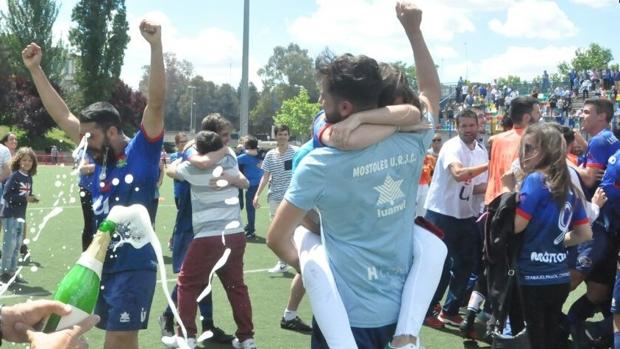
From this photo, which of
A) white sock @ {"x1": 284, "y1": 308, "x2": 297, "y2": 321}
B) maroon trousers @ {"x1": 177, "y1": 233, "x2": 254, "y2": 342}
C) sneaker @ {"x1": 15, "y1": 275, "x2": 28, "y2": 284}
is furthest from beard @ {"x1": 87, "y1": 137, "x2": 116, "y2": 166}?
sneaker @ {"x1": 15, "y1": 275, "x2": 28, "y2": 284}

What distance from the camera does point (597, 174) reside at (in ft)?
21.7

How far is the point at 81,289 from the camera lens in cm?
Answer: 236

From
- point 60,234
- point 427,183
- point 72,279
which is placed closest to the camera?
point 72,279

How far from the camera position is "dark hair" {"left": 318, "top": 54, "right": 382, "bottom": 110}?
2680mm

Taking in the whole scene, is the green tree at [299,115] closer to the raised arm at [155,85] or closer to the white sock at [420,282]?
the raised arm at [155,85]

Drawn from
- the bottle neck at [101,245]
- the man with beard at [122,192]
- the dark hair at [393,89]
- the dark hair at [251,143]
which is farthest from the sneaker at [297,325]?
the dark hair at [251,143]

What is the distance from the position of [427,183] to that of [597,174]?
232 cm

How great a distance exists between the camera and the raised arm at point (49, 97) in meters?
4.59

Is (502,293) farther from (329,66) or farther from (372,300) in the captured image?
(329,66)

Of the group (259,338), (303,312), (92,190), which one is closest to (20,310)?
(92,190)

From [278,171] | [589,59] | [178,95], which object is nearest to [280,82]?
[178,95]

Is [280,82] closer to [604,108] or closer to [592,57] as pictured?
[592,57]

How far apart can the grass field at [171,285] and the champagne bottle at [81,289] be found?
2.42 metres

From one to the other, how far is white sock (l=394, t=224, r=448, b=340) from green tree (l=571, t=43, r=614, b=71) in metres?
Result: 110
